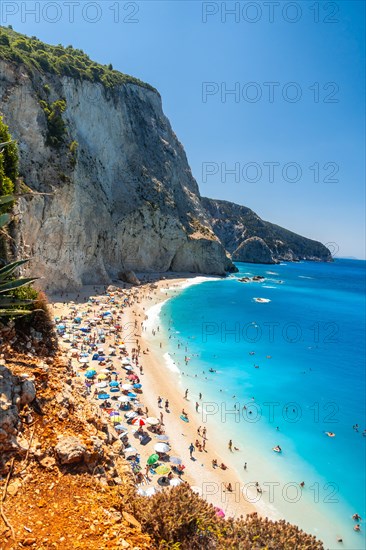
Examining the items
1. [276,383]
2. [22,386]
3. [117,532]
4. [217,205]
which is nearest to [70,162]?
[276,383]

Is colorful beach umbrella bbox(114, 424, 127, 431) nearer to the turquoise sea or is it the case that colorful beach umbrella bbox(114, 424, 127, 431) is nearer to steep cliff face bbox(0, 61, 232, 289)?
the turquoise sea

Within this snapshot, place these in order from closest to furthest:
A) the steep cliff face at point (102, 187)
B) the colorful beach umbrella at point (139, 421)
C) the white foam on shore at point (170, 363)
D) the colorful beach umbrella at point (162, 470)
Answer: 1. the colorful beach umbrella at point (162, 470)
2. the colorful beach umbrella at point (139, 421)
3. the white foam on shore at point (170, 363)
4. the steep cliff face at point (102, 187)

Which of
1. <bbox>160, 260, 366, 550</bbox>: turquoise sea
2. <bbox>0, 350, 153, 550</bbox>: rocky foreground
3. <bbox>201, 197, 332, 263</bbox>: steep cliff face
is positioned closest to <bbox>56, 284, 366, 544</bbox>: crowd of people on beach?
<bbox>160, 260, 366, 550</bbox>: turquoise sea

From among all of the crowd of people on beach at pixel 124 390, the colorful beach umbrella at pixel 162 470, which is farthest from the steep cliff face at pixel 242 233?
the colorful beach umbrella at pixel 162 470

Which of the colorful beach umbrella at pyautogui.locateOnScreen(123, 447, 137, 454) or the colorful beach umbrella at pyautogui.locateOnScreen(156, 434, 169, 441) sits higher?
the colorful beach umbrella at pyautogui.locateOnScreen(123, 447, 137, 454)

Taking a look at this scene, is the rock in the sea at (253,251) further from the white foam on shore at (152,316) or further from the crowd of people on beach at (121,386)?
the crowd of people on beach at (121,386)

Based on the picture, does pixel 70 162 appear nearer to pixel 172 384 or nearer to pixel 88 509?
pixel 172 384

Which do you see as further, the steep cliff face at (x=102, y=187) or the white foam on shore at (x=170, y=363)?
the steep cliff face at (x=102, y=187)
